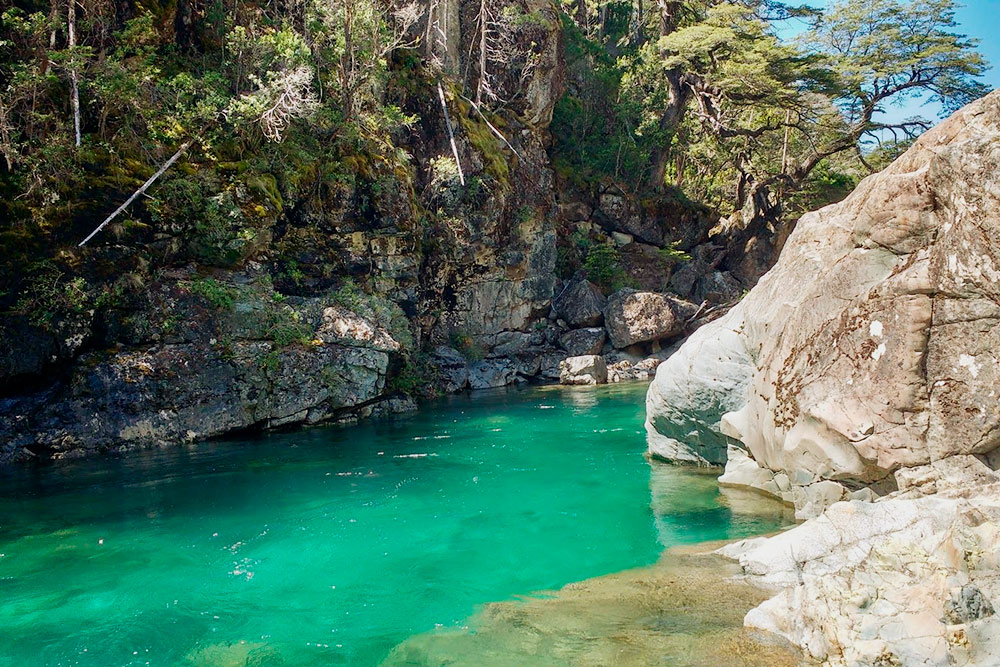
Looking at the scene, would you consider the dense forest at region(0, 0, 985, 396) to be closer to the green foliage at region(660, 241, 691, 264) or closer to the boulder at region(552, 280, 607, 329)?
the green foliage at region(660, 241, 691, 264)

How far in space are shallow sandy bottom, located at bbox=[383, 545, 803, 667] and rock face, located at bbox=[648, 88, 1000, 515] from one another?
6.11 ft

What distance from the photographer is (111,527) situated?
7945mm

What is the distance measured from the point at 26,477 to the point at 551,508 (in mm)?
7858

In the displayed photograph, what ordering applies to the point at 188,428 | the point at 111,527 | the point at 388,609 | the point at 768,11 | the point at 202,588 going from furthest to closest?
the point at 768,11 → the point at 188,428 → the point at 111,527 → the point at 202,588 → the point at 388,609

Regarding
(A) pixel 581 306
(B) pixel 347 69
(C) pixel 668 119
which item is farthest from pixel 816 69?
(B) pixel 347 69

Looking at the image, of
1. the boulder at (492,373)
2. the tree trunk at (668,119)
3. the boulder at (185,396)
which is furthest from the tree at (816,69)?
the boulder at (185,396)

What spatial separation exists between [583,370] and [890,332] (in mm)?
14854

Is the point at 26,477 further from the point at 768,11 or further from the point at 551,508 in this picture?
the point at 768,11

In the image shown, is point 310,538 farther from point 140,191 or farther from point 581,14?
point 581,14

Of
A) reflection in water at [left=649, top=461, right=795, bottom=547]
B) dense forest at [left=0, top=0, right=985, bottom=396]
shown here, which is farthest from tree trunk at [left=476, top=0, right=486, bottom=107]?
reflection in water at [left=649, top=461, right=795, bottom=547]

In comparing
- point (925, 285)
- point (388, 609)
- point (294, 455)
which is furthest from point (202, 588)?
point (925, 285)

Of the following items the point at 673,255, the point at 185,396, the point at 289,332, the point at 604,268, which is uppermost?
the point at 673,255

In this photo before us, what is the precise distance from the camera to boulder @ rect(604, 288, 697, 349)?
23.0m

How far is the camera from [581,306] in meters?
23.8
